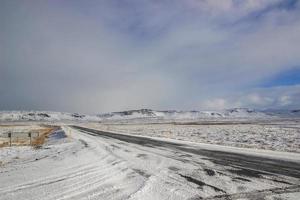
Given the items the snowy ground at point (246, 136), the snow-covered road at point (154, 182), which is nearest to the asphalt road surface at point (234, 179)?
the snow-covered road at point (154, 182)

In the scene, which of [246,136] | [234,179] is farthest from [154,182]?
[246,136]

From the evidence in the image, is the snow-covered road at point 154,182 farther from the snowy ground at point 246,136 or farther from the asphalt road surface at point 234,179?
the snowy ground at point 246,136

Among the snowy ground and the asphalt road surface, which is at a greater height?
the asphalt road surface

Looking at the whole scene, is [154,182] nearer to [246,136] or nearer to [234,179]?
[234,179]

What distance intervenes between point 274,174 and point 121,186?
15.6 ft

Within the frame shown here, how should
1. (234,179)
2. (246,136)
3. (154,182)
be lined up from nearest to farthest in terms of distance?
(154,182), (234,179), (246,136)

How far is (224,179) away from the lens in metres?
Answer: 7.68

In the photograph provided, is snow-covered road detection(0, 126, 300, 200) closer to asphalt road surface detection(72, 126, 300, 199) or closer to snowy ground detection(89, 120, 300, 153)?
asphalt road surface detection(72, 126, 300, 199)

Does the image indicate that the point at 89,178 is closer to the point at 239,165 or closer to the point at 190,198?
the point at 190,198

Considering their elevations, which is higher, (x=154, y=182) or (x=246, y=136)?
(x=154, y=182)

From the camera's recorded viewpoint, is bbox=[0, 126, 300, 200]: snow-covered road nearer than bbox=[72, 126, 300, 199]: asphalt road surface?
No

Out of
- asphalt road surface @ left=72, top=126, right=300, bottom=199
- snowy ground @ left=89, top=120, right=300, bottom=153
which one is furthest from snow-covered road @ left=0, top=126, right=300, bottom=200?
snowy ground @ left=89, top=120, right=300, bottom=153

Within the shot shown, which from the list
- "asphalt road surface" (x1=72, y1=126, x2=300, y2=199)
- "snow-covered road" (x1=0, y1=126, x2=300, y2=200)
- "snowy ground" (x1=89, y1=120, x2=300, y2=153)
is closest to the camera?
"asphalt road surface" (x1=72, y1=126, x2=300, y2=199)

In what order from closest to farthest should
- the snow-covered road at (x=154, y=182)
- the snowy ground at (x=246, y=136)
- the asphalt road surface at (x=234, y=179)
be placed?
1. the asphalt road surface at (x=234, y=179)
2. the snow-covered road at (x=154, y=182)
3. the snowy ground at (x=246, y=136)
